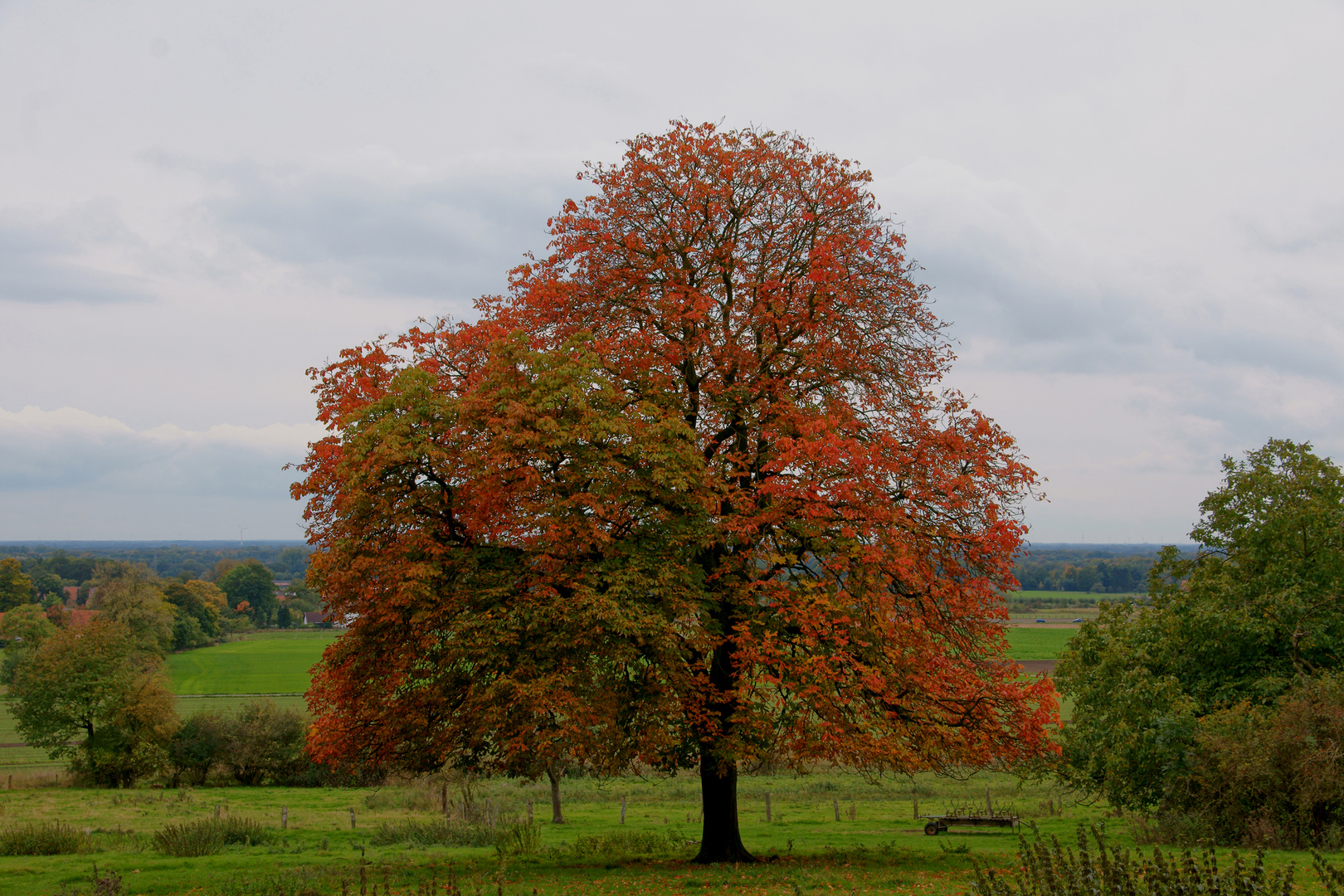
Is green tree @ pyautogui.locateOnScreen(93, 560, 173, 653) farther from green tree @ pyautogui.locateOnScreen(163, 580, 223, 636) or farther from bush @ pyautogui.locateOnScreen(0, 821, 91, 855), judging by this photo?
bush @ pyautogui.locateOnScreen(0, 821, 91, 855)

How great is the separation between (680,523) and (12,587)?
497ft

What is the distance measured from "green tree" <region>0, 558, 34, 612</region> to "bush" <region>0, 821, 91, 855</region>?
12658cm

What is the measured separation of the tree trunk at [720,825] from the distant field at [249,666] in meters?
59.4

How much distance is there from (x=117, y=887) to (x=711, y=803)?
10.8m

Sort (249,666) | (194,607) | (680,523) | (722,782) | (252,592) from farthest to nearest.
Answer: (252,592) < (194,607) < (249,666) < (722,782) < (680,523)

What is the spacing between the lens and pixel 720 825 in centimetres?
1797

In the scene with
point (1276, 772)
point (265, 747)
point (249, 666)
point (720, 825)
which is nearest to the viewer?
point (720, 825)

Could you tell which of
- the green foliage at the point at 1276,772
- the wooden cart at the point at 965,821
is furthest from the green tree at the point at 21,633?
the green foliage at the point at 1276,772

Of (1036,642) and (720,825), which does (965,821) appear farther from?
(1036,642)

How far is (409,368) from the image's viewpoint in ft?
51.3

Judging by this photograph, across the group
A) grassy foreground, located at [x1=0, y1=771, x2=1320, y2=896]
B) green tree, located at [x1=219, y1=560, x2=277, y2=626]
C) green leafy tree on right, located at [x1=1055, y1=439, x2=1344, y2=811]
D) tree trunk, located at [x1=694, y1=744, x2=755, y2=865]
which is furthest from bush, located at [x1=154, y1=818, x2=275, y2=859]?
green tree, located at [x1=219, y1=560, x2=277, y2=626]

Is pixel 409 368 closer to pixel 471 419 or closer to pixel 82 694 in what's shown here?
pixel 471 419

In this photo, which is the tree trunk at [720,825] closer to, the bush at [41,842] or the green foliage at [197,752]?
the bush at [41,842]

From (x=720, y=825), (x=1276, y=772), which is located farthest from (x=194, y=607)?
(x=1276, y=772)
